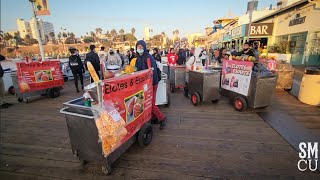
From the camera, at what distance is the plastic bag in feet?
6.79

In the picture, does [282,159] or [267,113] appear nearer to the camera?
[282,159]

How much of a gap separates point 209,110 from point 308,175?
269 centimetres

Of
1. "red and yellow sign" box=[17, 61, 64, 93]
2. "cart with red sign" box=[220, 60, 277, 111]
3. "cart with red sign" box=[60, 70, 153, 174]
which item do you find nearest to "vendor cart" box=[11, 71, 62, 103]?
"red and yellow sign" box=[17, 61, 64, 93]

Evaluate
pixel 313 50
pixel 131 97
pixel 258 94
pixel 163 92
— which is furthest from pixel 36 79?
pixel 313 50

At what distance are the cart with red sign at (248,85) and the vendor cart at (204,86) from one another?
1.44 feet

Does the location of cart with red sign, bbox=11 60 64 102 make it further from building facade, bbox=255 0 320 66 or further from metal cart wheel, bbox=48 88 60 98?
building facade, bbox=255 0 320 66

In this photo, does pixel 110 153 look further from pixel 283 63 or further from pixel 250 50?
pixel 283 63

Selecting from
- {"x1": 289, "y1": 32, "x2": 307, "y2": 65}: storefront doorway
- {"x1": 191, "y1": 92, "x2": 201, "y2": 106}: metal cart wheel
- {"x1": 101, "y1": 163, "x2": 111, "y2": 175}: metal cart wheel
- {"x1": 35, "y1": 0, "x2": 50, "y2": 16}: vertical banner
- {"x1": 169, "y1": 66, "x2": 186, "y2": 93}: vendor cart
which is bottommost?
{"x1": 101, "y1": 163, "x2": 111, "y2": 175}: metal cart wheel

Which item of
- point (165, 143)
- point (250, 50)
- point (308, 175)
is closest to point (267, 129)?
point (308, 175)

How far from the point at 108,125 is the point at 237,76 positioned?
13.0 ft

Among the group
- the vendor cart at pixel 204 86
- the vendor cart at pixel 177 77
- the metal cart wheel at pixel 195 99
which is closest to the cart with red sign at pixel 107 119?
the vendor cart at pixel 204 86

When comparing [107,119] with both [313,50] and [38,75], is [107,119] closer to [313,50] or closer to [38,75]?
[38,75]

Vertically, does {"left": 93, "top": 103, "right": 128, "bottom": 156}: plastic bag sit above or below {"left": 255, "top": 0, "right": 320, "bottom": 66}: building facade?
below

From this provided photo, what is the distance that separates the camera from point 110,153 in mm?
2424
